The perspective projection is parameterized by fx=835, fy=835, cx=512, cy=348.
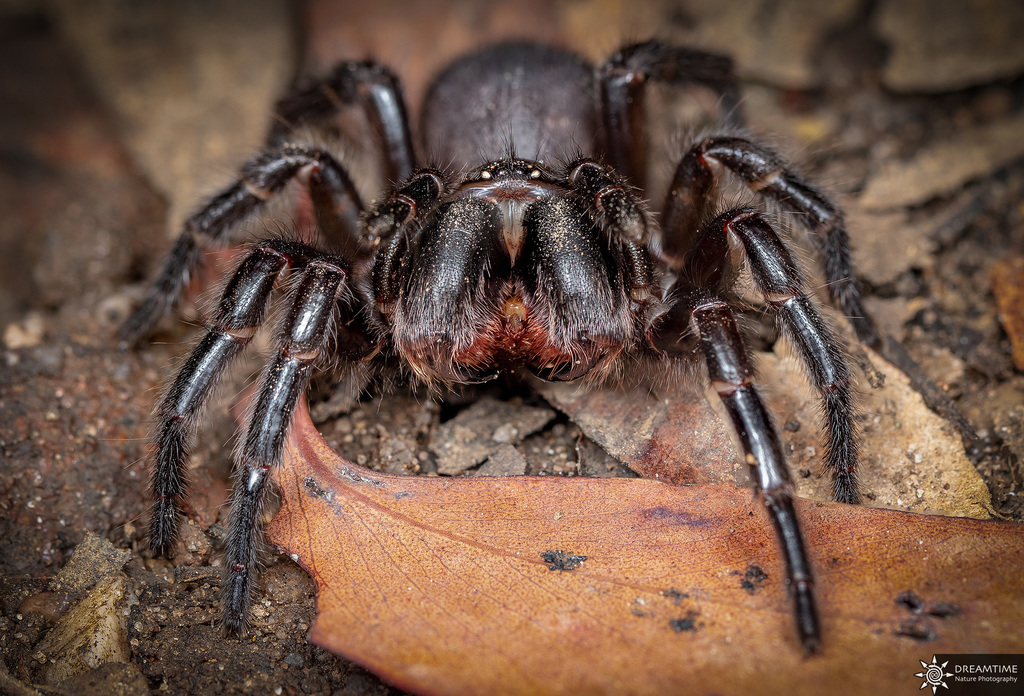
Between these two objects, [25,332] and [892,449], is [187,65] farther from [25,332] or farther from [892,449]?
[892,449]

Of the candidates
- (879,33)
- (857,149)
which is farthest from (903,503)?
(879,33)

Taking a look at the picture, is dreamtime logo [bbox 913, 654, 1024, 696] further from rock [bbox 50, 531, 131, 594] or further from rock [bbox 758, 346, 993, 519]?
rock [bbox 50, 531, 131, 594]

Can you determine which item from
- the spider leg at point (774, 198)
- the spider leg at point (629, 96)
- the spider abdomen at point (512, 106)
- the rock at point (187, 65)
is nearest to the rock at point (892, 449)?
the spider leg at point (774, 198)

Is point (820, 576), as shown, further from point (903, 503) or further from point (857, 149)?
point (857, 149)

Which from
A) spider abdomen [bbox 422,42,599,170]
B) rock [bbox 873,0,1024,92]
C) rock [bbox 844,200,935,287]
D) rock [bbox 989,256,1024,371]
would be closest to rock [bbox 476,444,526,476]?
spider abdomen [bbox 422,42,599,170]

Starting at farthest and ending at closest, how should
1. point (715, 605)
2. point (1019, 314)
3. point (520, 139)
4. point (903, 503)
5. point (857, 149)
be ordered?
point (857, 149)
point (520, 139)
point (1019, 314)
point (903, 503)
point (715, 605)

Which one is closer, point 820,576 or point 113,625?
point 820,576

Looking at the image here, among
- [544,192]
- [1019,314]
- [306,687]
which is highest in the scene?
[544,192]
